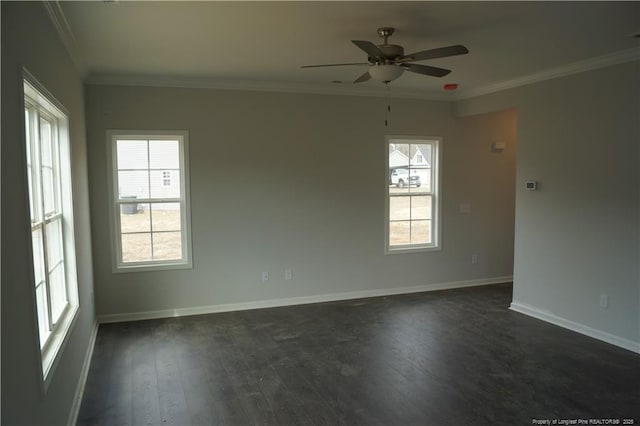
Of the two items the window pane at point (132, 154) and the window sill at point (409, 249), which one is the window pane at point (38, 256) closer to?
the window pane at point (132, 154)

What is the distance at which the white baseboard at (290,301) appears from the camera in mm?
5030

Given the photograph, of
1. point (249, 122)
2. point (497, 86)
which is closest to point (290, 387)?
point (249, 122)

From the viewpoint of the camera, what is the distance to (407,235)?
621cm

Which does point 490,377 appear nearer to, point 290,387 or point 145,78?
point 290,387

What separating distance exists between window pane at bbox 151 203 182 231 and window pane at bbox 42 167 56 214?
1901 millimetres

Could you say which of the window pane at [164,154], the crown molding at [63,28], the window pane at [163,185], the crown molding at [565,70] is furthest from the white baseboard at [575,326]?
the crown molding at [63,28]

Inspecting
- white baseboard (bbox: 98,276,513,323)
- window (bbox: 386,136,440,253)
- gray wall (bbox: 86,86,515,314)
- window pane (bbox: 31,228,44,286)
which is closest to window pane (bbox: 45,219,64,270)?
window pane (bbox: 31,228,44,286)

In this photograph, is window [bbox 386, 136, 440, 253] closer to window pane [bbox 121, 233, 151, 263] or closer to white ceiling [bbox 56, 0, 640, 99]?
white ceiling [bbox 56, 0, 640, 99]

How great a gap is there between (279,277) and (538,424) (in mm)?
3351

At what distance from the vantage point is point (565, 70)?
4.55 metres

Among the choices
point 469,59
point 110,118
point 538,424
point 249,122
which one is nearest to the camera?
point 538,424

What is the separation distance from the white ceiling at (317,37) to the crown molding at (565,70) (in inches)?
0.5

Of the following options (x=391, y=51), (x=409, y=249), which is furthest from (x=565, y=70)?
(x=409, y=249)

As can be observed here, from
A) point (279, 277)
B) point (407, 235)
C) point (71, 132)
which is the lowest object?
point (279, 277)
